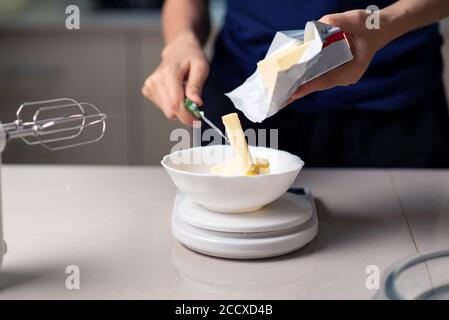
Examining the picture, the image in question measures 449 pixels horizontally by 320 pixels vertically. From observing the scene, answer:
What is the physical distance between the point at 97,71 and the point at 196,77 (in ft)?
3.43

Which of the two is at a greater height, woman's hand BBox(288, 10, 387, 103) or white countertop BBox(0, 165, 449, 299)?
woman's hand BBox(288, 10, 387, 103)

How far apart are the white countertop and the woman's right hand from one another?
0.11 m

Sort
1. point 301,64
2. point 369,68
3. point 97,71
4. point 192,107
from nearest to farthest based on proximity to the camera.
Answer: point 301,64
point 192,107
point 369,68
point 97,71

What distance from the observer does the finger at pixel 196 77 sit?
3.26 feet

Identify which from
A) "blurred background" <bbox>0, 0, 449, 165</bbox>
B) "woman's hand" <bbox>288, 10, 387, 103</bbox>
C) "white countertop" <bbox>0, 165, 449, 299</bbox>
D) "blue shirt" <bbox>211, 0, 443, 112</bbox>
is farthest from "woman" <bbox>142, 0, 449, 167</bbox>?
"blurred background" <bbox>0, 0, 449, 165</bbox>

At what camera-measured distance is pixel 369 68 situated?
1150 mm

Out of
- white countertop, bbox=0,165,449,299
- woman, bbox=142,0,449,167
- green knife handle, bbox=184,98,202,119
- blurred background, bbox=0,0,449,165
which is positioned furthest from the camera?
blurred background, bbox=0,0,449,165

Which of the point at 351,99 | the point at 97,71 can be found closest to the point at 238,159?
the point at 351,99

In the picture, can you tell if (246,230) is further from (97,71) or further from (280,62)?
(97,71)

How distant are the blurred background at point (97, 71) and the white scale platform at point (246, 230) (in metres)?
1.21

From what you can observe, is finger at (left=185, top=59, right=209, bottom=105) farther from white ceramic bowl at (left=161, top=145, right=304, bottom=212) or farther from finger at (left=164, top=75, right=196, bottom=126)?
white ceramic bowl at (left=161, top=145, right=304, bottom=212)

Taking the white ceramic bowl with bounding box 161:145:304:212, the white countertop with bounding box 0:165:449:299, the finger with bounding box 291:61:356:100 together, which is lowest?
the white countertop with bounding box 0:165:449:299

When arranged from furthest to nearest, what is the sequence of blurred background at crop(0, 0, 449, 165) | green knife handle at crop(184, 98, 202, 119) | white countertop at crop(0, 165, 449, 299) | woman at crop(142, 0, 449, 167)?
blurred background at crop(0, 0, 449, 165), woman at crop(142, 0, 449, 167), green knife handle at crop(184, 98, 202, 119), white countertop at crop(0, 165, 449, 299)

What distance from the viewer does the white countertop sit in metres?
0.71
